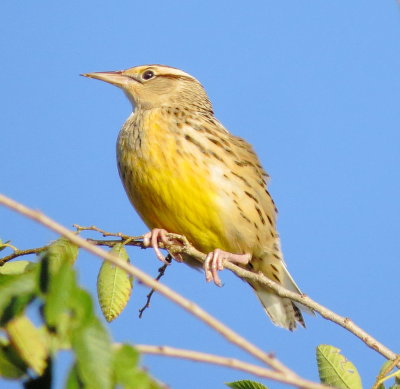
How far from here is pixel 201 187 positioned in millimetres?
4887

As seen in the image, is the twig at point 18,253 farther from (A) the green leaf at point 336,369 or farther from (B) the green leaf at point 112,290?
(A) the green leaf at point 336,369

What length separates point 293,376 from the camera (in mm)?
1411

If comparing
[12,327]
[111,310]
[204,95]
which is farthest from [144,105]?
[12,327]

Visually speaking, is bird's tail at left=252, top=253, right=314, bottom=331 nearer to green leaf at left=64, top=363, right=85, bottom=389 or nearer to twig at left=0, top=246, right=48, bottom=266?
twig at left=0, top=246, right=48, bottom=266

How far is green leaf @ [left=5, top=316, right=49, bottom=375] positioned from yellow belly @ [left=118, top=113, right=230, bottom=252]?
3.35 meters

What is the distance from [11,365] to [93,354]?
8.5 inches

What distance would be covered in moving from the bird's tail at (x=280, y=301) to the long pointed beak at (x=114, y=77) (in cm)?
161

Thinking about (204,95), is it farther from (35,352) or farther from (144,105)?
(35,352)

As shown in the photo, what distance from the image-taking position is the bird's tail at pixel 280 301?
5.47m

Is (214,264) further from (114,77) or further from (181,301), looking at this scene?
(181,301)

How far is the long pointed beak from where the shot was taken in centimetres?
577

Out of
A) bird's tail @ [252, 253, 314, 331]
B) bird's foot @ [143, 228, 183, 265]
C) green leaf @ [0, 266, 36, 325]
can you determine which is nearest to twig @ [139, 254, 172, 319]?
bird's foot @ [143, 228, 183, 265]

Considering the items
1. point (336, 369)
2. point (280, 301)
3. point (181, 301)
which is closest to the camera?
point (181, 301)

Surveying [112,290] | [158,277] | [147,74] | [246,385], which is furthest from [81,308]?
[147,74]
